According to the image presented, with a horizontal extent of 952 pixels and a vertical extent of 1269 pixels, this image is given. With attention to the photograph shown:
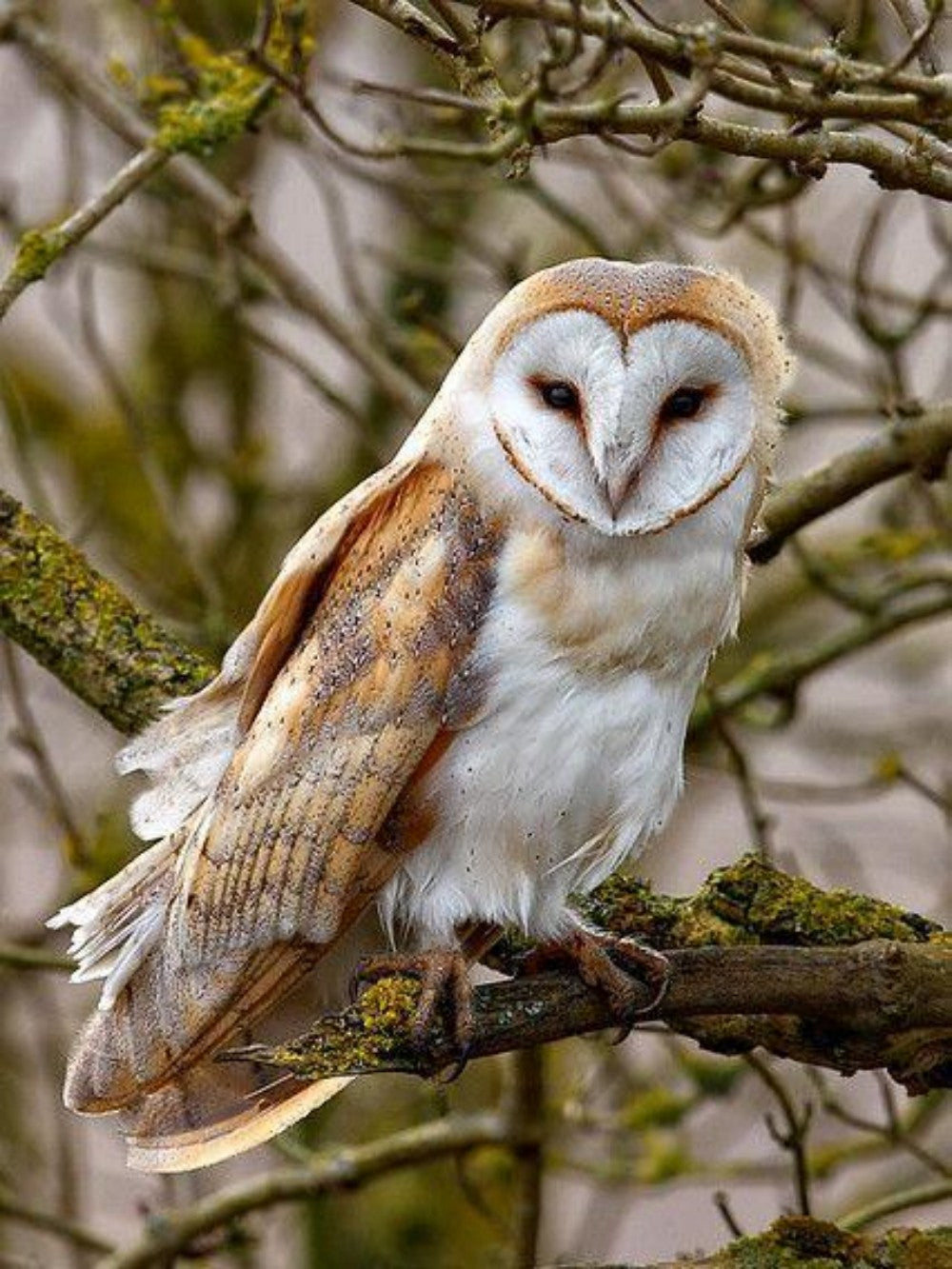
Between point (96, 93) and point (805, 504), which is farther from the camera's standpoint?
point (96, 93)

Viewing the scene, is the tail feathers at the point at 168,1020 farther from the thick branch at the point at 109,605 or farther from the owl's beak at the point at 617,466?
the owl's beak at the point at 617,466

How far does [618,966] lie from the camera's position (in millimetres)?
2508

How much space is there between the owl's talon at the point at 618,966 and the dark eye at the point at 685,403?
60 cm

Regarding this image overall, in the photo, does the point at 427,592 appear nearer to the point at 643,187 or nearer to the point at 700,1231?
the point at 643,187

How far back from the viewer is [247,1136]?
252cm

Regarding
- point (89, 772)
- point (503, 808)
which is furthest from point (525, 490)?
point (89, 772)

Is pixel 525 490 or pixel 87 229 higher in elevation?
pixel 87 229

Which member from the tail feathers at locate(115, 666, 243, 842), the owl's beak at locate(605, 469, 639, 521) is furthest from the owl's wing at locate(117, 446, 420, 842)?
the owl's beak at locate(605, 469, 639, 521)

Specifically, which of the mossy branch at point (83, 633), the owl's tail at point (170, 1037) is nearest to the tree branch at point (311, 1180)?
the owl's tail at point (170, 1037)

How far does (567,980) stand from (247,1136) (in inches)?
15.8

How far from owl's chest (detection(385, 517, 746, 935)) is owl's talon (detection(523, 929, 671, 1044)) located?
0.31 ft

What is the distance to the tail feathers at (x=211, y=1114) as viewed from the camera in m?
2.53

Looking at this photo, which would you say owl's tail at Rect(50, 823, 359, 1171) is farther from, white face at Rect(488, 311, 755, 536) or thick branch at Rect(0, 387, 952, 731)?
white face at Rect(488, 311, 755, 536)

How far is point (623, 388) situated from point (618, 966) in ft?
2.12
